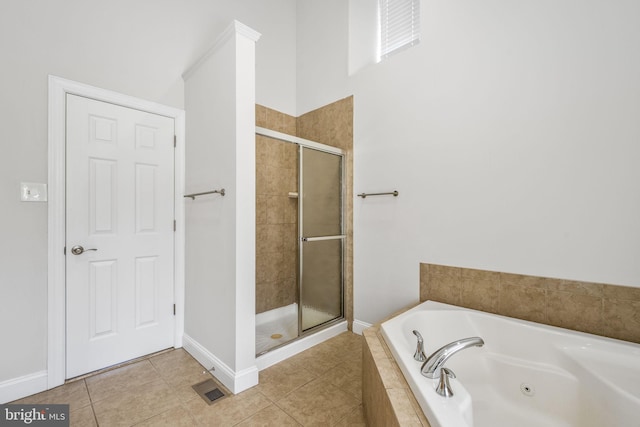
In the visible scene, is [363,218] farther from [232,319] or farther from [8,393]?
[8,393]

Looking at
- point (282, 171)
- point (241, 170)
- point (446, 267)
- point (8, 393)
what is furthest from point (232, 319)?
point (282, 171)

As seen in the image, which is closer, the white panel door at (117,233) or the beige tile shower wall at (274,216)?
the white panel door at (117,233)

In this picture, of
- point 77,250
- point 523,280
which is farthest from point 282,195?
point 523,280

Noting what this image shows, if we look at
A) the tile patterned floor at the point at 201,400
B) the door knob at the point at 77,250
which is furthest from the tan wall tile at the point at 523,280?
the door knob at the point at 77,250

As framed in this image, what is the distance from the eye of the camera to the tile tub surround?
962mm

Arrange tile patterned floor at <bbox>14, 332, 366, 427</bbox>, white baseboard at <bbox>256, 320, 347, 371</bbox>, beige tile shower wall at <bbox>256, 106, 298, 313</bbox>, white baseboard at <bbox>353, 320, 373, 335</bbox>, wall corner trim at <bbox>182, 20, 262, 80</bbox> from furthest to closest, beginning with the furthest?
beige tile shower wall at <bbox>256, 106, 298, 313</bbox> < white baseboard at <bbox>353, 320, 373, 335</bbox> < white baseboard at <bbox>256, 320, 347, 371</bbox> < wall corner trim at <bbox>182, 20, 262, 80</bbox> < tile patterned floor at <bbox>14, 332, 366, 427</bbox>

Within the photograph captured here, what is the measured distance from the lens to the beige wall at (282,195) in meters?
2.64

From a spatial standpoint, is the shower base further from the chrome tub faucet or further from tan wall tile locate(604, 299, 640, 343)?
tan wall tile locate(604, 299, 640, 343)

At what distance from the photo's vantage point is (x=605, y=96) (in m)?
1.44

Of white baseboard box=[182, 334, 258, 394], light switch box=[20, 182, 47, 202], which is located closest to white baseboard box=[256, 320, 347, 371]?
white baseboard box=[182, 334, 258, 394]

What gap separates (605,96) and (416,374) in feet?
5.58

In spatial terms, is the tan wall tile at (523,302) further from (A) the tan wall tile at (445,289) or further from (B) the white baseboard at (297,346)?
(B) the white baseboard at (297,346)

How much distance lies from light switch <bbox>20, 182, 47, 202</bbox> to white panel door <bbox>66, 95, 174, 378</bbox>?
0.12m

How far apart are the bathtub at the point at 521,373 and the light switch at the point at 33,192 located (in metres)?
2.24
